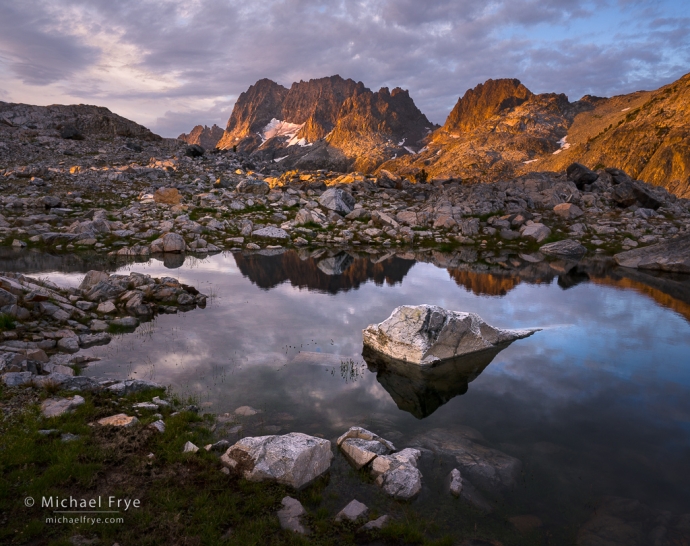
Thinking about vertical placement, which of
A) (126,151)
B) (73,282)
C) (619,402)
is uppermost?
(126,151)

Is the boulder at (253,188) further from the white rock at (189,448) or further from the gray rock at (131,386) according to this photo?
the white rock at (189,448)

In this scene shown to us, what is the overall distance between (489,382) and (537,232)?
38.5 metres

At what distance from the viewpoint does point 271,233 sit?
4538 centimetres

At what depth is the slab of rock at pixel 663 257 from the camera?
36125 millimetres

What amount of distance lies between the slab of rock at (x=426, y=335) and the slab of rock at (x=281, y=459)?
291 inches

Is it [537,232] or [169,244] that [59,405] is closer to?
[169,244]

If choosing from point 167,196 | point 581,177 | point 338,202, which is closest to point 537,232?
point 338,202

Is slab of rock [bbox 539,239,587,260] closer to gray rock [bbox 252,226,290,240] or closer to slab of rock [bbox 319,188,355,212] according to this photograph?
slab of rock [bbox 319,188,355,212]

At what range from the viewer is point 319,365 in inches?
634

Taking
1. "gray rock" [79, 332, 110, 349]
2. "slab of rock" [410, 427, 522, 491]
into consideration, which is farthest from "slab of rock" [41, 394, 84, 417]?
"slab of rock" [410, 427, 522, 491]

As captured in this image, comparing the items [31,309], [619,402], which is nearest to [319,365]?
[619,402]

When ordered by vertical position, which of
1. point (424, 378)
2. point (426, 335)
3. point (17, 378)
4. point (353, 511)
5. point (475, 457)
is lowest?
point (424, 378)

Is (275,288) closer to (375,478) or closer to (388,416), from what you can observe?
(388,416)

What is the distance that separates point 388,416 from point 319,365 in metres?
4.20
